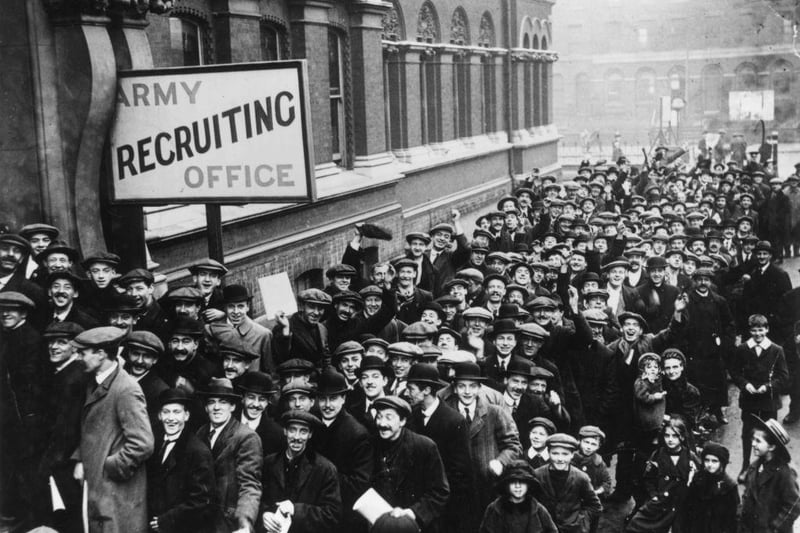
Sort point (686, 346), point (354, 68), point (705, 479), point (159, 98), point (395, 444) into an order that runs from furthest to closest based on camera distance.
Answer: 1. point (354, 68)
2. point (686, 346)
3. point (159, 98)
4. point (705, 479)
5. point (395, 444)

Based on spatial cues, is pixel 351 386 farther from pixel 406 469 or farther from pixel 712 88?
pixel 712 88

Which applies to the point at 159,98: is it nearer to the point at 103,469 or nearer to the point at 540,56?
the point at 103,469

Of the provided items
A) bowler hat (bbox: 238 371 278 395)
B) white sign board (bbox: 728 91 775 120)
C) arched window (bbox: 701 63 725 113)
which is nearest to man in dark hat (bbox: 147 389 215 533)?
bowler hat (bbox: 238 371 278 395)

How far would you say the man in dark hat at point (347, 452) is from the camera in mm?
5633

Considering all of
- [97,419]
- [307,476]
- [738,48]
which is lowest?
[307,476]

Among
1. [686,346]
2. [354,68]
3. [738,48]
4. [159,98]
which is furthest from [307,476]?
[738,48]

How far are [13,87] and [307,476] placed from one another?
4.25 metres

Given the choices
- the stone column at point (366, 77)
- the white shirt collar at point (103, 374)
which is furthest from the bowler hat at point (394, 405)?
the stone column at point (366, 77)

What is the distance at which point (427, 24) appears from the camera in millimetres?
20469

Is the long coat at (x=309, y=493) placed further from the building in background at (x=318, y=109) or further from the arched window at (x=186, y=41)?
the arched window at (x=186, y=41)

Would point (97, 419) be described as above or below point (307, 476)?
above

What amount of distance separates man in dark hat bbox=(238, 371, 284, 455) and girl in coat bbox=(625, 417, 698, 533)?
3.01 metres

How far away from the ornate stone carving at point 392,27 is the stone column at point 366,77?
8.09 ft

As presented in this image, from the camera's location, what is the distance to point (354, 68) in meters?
15.3
